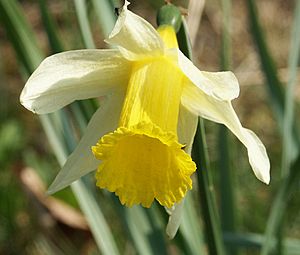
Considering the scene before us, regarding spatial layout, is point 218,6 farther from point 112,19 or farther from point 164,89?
point 164,89

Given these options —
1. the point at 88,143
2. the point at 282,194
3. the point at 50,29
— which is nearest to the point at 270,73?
the point at 282,194

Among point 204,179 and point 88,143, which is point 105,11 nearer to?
point 88,143

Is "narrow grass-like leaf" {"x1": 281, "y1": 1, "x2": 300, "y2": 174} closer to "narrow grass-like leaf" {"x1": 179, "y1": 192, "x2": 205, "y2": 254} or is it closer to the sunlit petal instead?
"narrow grass-like leaf" {"x1": 179, "y1": 192, "x2": 205, "y2": 254}

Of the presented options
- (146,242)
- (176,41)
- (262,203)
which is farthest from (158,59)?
(262,203)

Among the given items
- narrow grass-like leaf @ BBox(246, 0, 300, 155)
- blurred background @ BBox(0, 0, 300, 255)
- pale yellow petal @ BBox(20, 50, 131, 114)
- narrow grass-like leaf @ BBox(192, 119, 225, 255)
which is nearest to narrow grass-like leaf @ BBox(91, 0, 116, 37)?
blurred background @ BBox(0, 0, 300, 255)

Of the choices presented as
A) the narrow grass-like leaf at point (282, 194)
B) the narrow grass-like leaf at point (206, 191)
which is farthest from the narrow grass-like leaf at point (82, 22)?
the narrow grass-like leaf at point (282, 194)

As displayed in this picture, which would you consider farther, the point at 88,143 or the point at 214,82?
the point at 88,143
